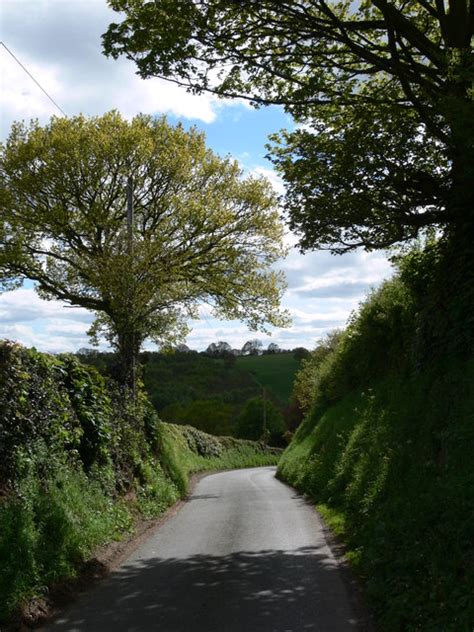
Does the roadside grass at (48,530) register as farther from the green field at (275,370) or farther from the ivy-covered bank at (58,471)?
the green field at (275,370)

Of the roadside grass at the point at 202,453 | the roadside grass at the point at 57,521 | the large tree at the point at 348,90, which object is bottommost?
the roadside grass at the point at 202,453

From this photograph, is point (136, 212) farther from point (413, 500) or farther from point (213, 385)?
point (213, 385)

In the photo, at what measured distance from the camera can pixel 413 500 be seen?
8.55 metres

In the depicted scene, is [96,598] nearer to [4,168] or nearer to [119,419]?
[119,419]

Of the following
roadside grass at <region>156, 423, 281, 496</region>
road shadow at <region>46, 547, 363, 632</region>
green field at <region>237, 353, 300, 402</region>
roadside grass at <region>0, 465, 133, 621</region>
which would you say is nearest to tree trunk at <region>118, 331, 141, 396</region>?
roadside grass at <region>156, 423, 281, 496</region>

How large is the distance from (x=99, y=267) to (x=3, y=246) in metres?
6.55

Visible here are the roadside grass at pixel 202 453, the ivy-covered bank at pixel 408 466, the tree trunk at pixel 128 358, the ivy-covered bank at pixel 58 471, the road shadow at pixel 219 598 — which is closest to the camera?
the ivy-covered bank at pixel 408 466

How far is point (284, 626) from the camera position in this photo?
655 centimetres

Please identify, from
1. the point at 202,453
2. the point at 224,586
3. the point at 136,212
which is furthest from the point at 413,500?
the point at 202,453

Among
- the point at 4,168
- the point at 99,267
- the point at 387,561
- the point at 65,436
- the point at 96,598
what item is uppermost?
the point at 4,168

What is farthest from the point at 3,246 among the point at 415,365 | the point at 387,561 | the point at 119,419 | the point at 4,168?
the point at 387,561

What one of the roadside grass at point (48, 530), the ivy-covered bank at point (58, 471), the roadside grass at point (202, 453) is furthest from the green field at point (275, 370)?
the roadside grass at point (48, 530)

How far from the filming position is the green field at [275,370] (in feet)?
427

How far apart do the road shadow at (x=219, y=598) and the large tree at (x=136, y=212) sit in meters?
14.6
